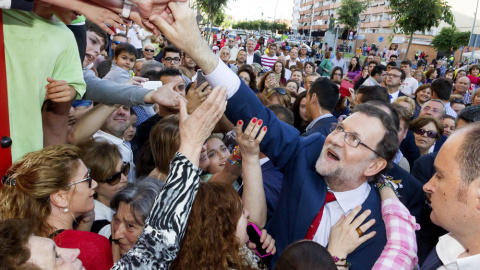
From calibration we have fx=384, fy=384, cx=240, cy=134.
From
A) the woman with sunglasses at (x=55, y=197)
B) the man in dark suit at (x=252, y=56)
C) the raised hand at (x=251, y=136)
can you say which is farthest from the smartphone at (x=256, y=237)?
the man in dark suit at (x=252, y=56)

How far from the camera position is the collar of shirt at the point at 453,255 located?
1.53m

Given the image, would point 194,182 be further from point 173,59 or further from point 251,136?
point 173,59

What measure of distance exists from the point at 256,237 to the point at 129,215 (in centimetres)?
79

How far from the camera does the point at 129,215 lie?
7.71ft

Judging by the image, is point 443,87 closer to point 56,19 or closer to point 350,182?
point 350,182

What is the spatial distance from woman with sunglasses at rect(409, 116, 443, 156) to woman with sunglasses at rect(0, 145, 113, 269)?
3.88 meters

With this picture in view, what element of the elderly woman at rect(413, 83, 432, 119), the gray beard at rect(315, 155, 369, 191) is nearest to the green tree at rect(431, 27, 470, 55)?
the elderly woman at rect(413, 83, 432, 119)

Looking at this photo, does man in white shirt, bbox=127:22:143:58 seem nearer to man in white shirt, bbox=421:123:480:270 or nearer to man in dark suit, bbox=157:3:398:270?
man in dark suit, bbox=157:3:398:270

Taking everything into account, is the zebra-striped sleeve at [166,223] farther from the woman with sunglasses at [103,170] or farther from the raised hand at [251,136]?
the woman with sunglasses at [103,170]

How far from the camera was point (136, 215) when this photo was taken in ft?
7.66

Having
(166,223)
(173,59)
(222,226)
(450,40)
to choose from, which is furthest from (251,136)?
(450,40)

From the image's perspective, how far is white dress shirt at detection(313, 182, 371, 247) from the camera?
230 centimetres

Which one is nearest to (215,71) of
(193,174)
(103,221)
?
(193,174)

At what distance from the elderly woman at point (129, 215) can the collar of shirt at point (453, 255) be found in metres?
1.57
